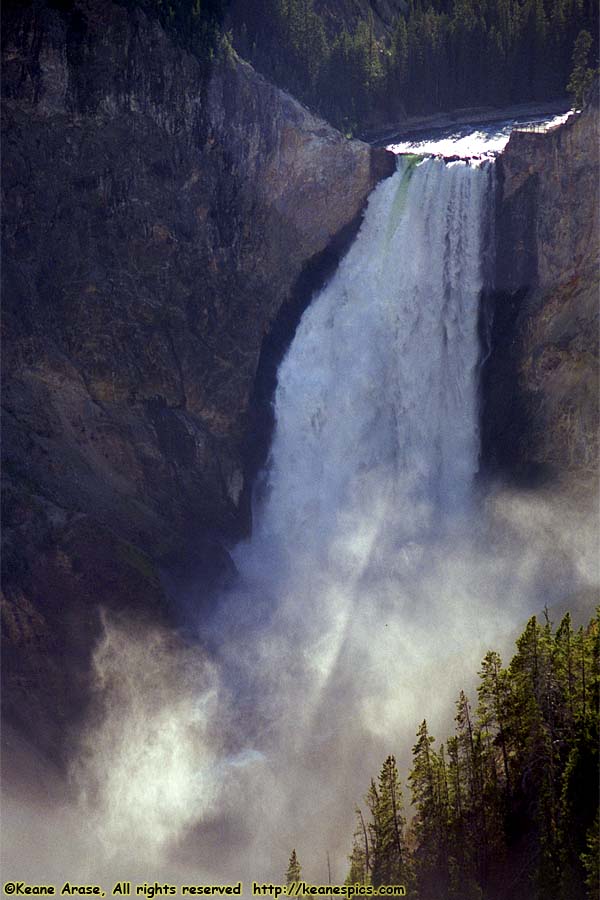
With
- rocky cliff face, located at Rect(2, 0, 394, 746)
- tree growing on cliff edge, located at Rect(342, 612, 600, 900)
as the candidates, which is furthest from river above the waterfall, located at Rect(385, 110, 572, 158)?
tree growing on cliff edge, located at Rect(342, 612, 600, 900)

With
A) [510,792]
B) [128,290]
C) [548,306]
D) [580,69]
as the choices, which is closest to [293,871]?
[510,792]

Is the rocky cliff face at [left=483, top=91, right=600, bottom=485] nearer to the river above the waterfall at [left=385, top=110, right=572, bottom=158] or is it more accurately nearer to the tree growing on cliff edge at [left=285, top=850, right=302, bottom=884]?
the river above the waterfall at [left=385, top=110, right=572, bottom=158]

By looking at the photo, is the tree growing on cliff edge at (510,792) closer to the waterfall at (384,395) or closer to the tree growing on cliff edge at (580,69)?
the waterfall at (384,395)

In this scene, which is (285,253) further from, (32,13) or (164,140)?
(32,13)

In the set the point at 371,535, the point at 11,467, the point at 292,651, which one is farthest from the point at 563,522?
the point at 11,467

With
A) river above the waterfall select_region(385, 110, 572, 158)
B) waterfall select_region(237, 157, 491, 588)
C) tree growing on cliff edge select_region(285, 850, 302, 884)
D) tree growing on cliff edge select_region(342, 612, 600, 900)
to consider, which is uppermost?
river above the waterfall select_region(385, 110, 572, 158)

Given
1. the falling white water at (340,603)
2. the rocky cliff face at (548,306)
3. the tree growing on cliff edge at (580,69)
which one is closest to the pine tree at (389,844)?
the falling white water at (340,603)
